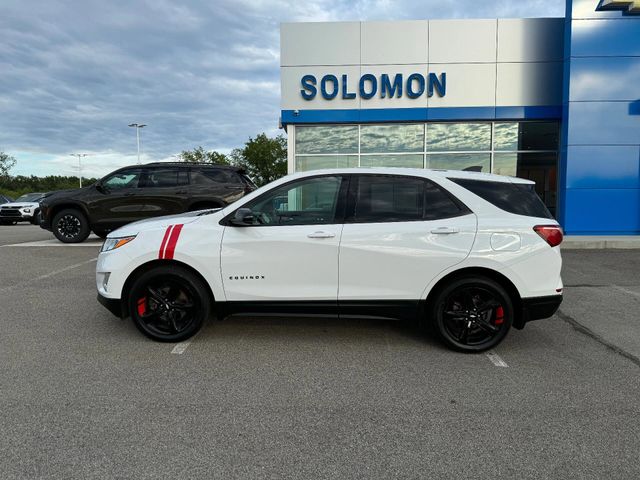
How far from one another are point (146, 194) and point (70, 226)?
87.4 inches

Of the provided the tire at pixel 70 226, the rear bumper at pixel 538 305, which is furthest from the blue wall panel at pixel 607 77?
the tire at pixel 70 226

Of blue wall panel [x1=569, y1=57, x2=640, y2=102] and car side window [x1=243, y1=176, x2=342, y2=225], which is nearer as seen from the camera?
car side window [x1=243, y1=176, x2=342, y2=225]

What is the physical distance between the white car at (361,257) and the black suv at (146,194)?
6580 mm

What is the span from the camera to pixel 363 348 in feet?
14.4

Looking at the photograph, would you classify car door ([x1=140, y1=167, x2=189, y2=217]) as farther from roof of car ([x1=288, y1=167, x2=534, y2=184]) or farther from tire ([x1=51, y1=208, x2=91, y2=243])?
roof of car ([x1=288, y1=167, x2=534, y2=184])

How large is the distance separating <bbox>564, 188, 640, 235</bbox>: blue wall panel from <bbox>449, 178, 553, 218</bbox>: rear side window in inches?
421

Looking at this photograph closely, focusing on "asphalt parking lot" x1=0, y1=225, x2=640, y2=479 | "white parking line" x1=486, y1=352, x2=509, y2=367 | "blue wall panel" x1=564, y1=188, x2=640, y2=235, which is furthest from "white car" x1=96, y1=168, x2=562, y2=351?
"blue wall panel" x1=564, y1=188, x2=640, y2=235

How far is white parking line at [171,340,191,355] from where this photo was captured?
4.23 m

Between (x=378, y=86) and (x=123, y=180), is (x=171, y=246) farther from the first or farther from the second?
(x=378, y=86)

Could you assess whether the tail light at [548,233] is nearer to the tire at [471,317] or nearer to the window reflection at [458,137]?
the tire at [471,317]

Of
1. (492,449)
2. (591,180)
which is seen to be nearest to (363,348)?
(492,449)

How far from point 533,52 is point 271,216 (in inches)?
518

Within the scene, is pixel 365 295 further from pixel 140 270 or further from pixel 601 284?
pixel 601 284

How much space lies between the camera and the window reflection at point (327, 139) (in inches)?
601
